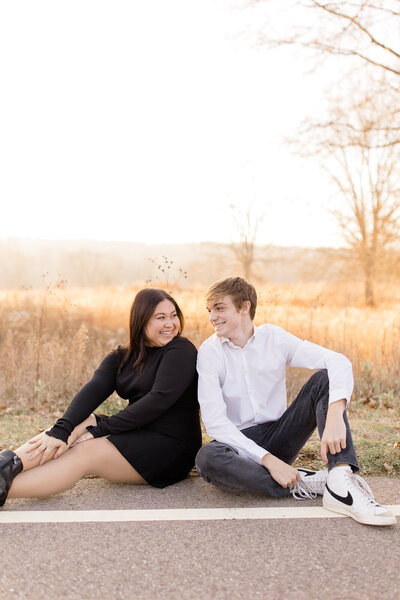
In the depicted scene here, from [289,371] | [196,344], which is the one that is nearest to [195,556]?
[289,371]

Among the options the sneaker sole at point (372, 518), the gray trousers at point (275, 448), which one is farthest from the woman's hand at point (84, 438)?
the sneaker sole at point (372, 518)

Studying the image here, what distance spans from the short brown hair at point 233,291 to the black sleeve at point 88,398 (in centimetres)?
65

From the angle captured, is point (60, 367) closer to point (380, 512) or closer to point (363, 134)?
point (380, 512)

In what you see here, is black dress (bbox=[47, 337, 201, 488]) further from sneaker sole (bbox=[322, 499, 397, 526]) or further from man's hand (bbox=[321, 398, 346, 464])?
sneaker sole (bbox=[322, 499, 397, 526])

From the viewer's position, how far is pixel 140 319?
3246mm

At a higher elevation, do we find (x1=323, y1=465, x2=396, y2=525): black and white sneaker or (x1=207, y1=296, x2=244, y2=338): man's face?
(x1=207, y1=296, x2=244, y2=338): man's face

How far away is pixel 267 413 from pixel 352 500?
→ 28.0 inches

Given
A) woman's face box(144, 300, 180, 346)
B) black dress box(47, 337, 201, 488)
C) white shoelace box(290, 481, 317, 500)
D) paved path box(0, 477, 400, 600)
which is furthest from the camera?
woman's face box(144, 300, 180, 346)

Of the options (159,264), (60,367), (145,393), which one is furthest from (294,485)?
(60,367)

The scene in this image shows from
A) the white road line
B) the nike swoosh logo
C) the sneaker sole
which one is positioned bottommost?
the white road line

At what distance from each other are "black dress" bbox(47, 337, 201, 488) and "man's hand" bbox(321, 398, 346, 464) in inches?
29.5

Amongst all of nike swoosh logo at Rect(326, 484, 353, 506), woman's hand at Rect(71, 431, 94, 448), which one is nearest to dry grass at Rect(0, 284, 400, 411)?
woman's hand at Rect(71, 431, 94, 448)

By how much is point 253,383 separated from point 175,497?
732 mm

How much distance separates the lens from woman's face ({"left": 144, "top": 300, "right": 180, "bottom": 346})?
322cm
